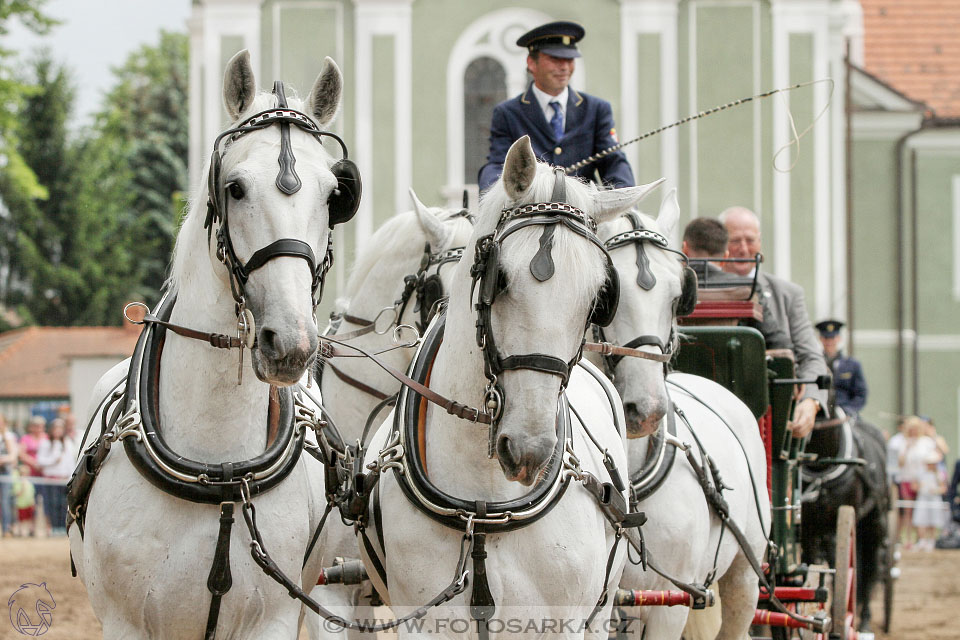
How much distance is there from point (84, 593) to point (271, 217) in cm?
931

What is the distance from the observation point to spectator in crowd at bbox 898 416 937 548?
17.9 m

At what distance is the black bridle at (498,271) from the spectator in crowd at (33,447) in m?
16.5

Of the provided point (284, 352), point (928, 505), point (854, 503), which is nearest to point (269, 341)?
point (284, 352)

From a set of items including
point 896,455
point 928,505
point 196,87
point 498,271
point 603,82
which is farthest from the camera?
point 196,87

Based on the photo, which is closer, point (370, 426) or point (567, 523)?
point (567, 523)

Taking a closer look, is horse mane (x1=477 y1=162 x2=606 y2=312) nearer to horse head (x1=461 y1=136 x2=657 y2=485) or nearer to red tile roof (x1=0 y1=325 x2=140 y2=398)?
horse head (x1=461 y1=136 x2=657 y2=485)

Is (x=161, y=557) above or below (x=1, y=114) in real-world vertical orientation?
below

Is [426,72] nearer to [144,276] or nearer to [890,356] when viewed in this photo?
[890,356]

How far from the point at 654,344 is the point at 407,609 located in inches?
57.0

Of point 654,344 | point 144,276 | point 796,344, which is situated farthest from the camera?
point 144,276

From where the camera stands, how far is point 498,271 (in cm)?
354

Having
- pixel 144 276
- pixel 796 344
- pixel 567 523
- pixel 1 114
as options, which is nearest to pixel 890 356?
pixel 1 114

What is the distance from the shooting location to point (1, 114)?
18562 mm

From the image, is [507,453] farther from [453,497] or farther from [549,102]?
[549,102]
